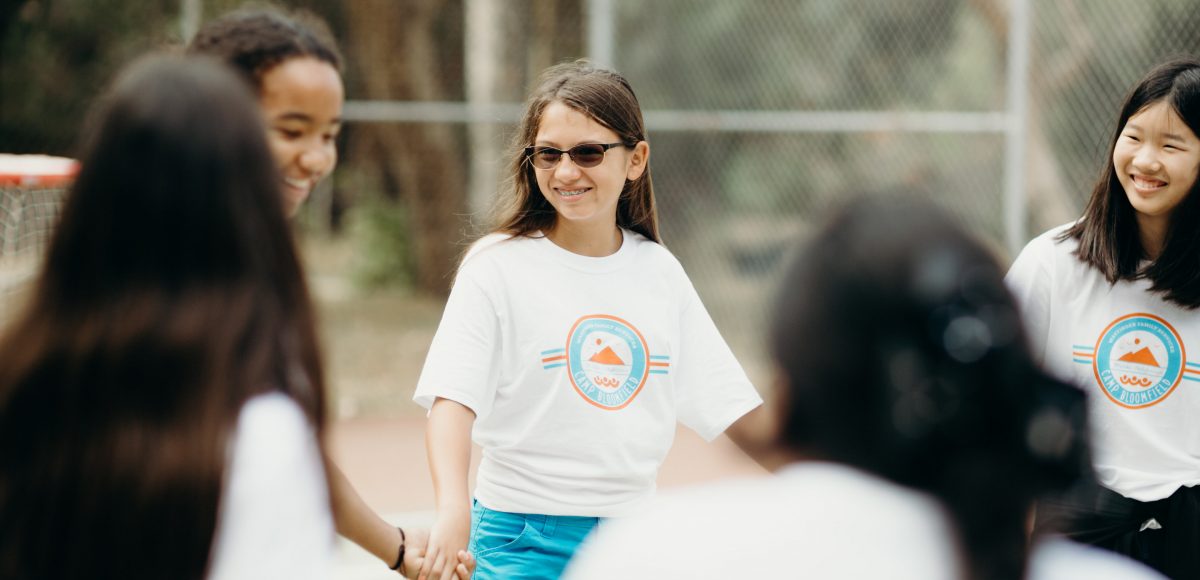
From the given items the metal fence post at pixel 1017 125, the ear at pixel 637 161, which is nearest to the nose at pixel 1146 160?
the ear at pixel 637 161

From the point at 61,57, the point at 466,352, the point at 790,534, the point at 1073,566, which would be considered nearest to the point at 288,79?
the point at 466,352

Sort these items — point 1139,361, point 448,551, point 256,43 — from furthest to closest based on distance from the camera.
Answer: point 1139,361
point 448,551
point 256,43

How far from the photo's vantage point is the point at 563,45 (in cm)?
1101

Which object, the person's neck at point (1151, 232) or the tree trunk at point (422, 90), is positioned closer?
the person's neck at point (1151, 232)

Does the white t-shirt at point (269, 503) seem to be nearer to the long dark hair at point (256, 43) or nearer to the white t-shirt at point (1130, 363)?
the long dark hair at point (256, 43)

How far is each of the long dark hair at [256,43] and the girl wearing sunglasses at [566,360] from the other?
67 centimetres

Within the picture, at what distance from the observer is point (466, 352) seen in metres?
2.64

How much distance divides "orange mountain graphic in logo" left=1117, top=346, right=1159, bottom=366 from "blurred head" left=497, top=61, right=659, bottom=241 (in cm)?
124

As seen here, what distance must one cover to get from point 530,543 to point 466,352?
0.46 m

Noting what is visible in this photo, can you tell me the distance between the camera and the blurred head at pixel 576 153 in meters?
2.82

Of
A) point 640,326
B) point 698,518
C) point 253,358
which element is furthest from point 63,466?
point 640,326

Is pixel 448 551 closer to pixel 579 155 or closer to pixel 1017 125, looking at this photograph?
pixel 579 155

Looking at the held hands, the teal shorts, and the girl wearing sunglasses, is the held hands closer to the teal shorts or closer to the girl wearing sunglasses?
the girl wearing sunglasses

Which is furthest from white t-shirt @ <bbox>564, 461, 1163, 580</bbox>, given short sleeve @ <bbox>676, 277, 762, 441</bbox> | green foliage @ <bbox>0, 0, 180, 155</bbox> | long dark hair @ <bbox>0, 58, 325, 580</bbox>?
green foliage @ <bbox>0, 0, 180, 155</bbox>
